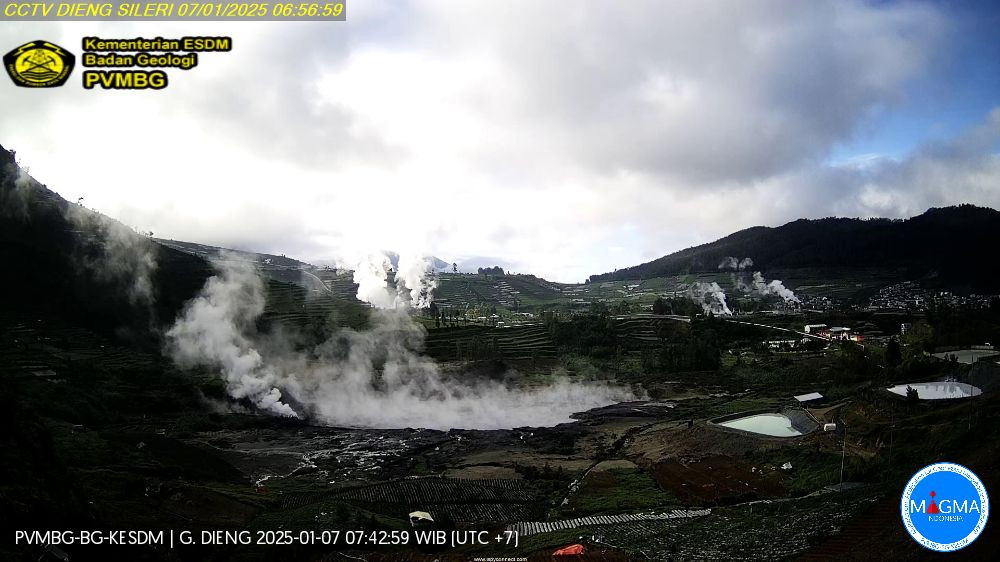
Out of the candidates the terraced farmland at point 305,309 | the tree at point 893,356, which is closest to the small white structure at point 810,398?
the tree at point 893,356

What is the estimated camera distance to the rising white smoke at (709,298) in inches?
5194

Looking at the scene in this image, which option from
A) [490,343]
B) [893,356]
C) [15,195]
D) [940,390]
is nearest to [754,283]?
[893,356]

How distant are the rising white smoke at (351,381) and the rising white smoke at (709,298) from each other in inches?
2626

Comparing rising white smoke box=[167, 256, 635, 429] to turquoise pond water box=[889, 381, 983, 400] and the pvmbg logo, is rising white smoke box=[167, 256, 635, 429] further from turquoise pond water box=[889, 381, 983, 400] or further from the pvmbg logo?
the pvmbg logo

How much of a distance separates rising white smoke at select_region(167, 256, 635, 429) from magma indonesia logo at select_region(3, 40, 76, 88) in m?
39.9

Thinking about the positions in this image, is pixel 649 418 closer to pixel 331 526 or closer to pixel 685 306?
pixel 331 526

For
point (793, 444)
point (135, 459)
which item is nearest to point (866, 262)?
point (793, 444)

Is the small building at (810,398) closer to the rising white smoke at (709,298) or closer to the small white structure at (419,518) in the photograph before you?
the small white structure at (419,518)

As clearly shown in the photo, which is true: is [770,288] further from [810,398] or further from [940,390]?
[940,390]

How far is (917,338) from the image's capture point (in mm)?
61969

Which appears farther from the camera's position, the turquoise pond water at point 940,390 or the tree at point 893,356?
the tree at point 893,356

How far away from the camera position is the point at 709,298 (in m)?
148

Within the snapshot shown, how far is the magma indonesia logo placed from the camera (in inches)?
801

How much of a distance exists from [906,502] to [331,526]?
892 inches
